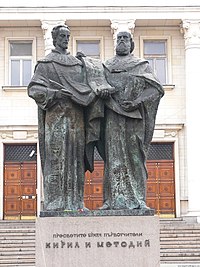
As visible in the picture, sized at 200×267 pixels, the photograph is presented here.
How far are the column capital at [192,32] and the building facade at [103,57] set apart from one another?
4 centimetres

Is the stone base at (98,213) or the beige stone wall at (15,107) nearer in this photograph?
the stone base at (98,213)

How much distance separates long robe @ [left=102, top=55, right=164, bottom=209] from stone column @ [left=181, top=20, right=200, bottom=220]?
2196 centimetres

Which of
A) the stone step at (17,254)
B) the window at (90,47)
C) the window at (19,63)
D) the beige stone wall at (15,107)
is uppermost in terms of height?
the window at (90,47)

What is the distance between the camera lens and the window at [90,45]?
3222cm

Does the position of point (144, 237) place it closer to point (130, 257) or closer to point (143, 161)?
point (130, 257)

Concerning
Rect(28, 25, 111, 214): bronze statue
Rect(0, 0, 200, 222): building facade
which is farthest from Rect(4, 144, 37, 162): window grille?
Rect(28, 25, 111, 214): bronze statue

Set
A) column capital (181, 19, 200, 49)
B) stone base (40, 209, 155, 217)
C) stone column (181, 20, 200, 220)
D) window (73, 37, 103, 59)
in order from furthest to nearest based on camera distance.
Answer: window (73, 37, 103, 59) < column capital (181, 19, 200, 49) < stone column (181, 20, 200, 220) < stone base (40, 209, 155, 217)

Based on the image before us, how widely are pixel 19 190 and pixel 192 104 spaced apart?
8.34 metres

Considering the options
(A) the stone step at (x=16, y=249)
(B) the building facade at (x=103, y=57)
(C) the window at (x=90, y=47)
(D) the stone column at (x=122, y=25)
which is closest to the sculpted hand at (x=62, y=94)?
(A) the stone step at (x=16, y=249)

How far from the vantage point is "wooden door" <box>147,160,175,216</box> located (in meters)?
30.6

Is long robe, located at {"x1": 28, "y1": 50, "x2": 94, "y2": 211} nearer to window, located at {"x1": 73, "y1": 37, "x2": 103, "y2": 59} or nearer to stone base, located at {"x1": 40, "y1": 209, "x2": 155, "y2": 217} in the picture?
stone base, located at {"x1": 40, "y1": 209, "x2": 155, "y2": 217}

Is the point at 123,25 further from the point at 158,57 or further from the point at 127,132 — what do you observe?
the point at 127,132
